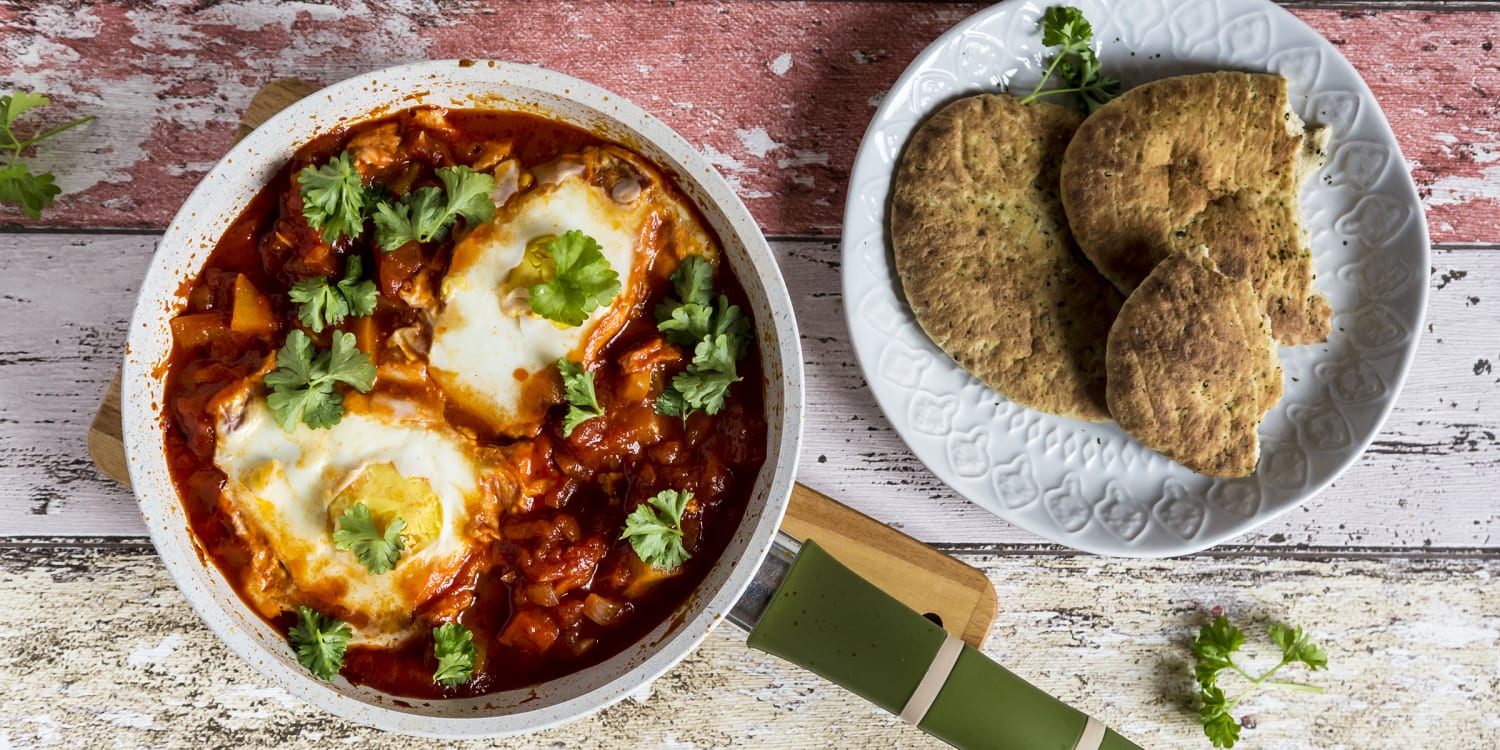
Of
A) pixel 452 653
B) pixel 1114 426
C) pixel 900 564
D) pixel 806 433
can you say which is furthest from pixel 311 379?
pixel 1114 426

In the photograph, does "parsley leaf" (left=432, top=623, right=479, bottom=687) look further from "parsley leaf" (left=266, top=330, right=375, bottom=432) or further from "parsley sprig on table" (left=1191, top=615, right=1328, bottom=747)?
"parsley sprig on table" (left=1191, top=615, right=1328, bottom=747)

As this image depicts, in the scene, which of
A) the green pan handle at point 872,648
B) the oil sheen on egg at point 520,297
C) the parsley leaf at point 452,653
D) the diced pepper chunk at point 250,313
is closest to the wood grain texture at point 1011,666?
the green pan handle at point 872,648

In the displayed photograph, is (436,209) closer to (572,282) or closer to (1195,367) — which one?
(572,282)

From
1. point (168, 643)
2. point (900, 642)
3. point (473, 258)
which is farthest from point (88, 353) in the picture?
point (900, 642)

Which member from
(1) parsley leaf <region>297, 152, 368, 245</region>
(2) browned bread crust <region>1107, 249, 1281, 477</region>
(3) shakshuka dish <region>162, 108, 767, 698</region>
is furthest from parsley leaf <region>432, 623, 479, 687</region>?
(2) browned bread crust <region>1107, 249, 1281, 477</region>

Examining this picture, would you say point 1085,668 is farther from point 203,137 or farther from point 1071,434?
point 203,137

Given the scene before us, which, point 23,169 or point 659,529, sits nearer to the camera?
point 659,529
